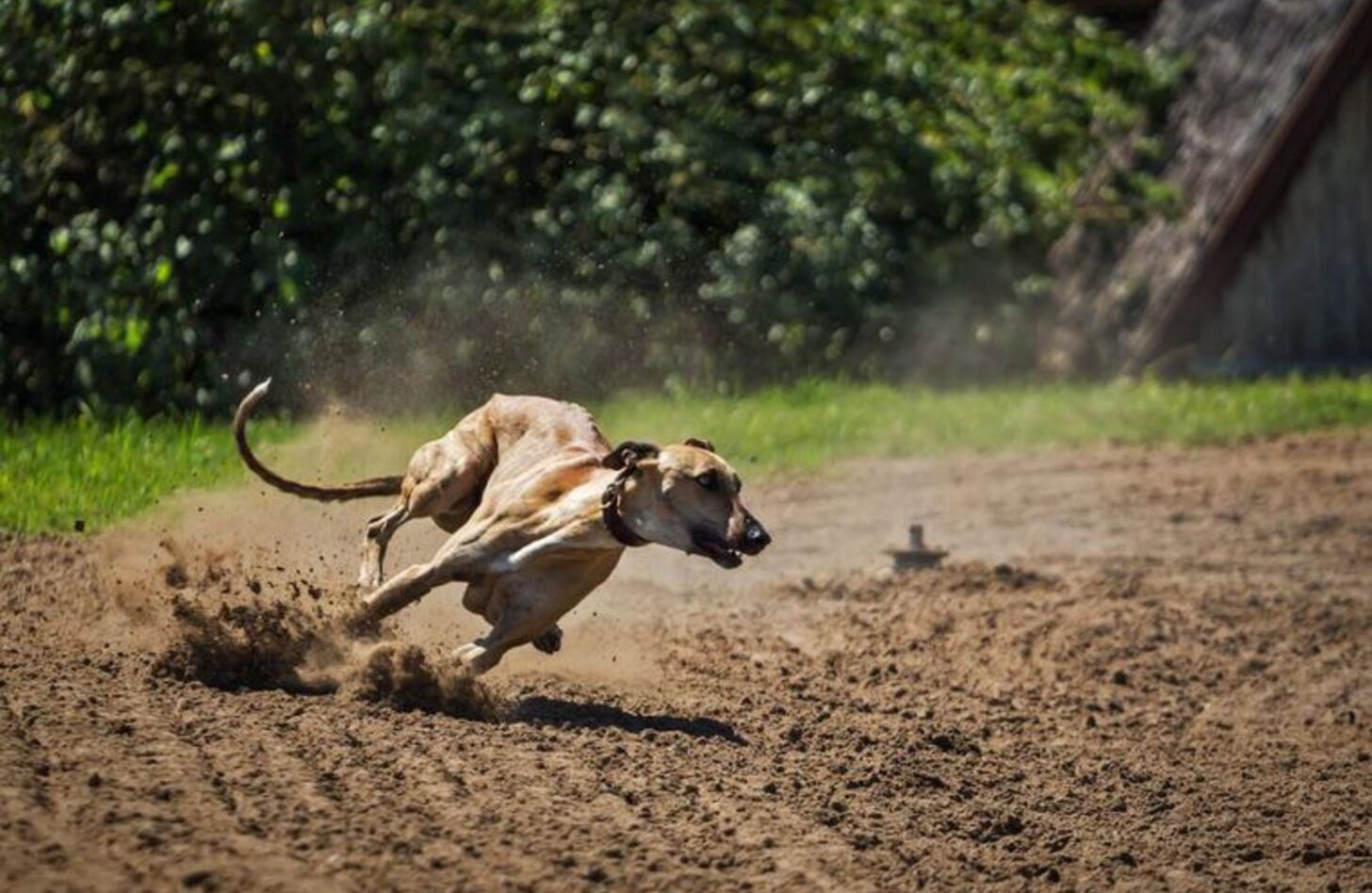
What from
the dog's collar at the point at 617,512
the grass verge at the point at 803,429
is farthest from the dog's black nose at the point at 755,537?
the grass verge at the point at 803,429

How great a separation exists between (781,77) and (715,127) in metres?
0.95

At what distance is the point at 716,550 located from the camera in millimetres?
8328

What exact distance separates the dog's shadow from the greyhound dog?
246 mm

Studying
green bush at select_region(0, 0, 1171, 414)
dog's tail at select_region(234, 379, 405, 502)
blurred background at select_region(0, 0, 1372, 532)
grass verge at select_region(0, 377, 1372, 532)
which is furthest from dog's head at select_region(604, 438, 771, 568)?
green bush at select_region(0, 0, 1171, 414)

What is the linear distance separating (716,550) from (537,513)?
0.79 metres

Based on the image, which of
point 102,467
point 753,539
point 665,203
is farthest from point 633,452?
point 665,203

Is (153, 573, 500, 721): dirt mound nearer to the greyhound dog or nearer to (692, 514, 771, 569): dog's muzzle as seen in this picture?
the greyhound dog

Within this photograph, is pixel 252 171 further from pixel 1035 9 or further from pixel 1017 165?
pixel 1035 9

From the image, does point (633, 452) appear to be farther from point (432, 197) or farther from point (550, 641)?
point (432, 197)

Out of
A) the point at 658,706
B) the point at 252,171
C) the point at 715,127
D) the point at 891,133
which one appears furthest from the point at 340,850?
→ the point at 891,133

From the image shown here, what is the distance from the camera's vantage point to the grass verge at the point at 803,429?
12180 mm

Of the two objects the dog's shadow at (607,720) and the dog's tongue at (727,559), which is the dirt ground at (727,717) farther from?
the dog's tongue at (727,559)

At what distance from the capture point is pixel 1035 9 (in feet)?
66.5

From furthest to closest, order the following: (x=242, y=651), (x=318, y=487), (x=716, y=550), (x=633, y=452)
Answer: (x=318, y=487)
(x=242, y=651)
(x=633, y=452)
(x=716, y=550)
